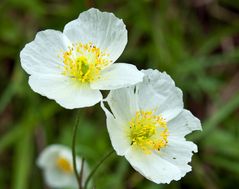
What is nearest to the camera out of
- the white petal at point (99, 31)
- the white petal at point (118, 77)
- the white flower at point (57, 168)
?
the white petal at point (118, 77)

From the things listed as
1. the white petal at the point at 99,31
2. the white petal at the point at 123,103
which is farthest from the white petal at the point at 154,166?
the white petal at the point at 99,31

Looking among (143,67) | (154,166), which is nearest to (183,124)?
(154,166)

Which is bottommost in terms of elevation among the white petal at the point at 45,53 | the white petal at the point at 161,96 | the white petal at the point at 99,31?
the white petal at the point at 161,96

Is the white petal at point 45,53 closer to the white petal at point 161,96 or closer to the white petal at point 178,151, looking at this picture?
the white petal at point 161,96

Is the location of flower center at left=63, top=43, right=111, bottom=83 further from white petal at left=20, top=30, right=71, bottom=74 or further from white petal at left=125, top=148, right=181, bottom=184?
white petal at left=125, top=148, right=181, bottom=184

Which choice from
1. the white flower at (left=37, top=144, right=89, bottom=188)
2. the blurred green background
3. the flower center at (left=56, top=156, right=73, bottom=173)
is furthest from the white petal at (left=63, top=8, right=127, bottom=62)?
the flower center at (left=56, top=156, right=73, bottom=173)

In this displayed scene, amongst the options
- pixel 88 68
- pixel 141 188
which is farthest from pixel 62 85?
pixel 141 188
